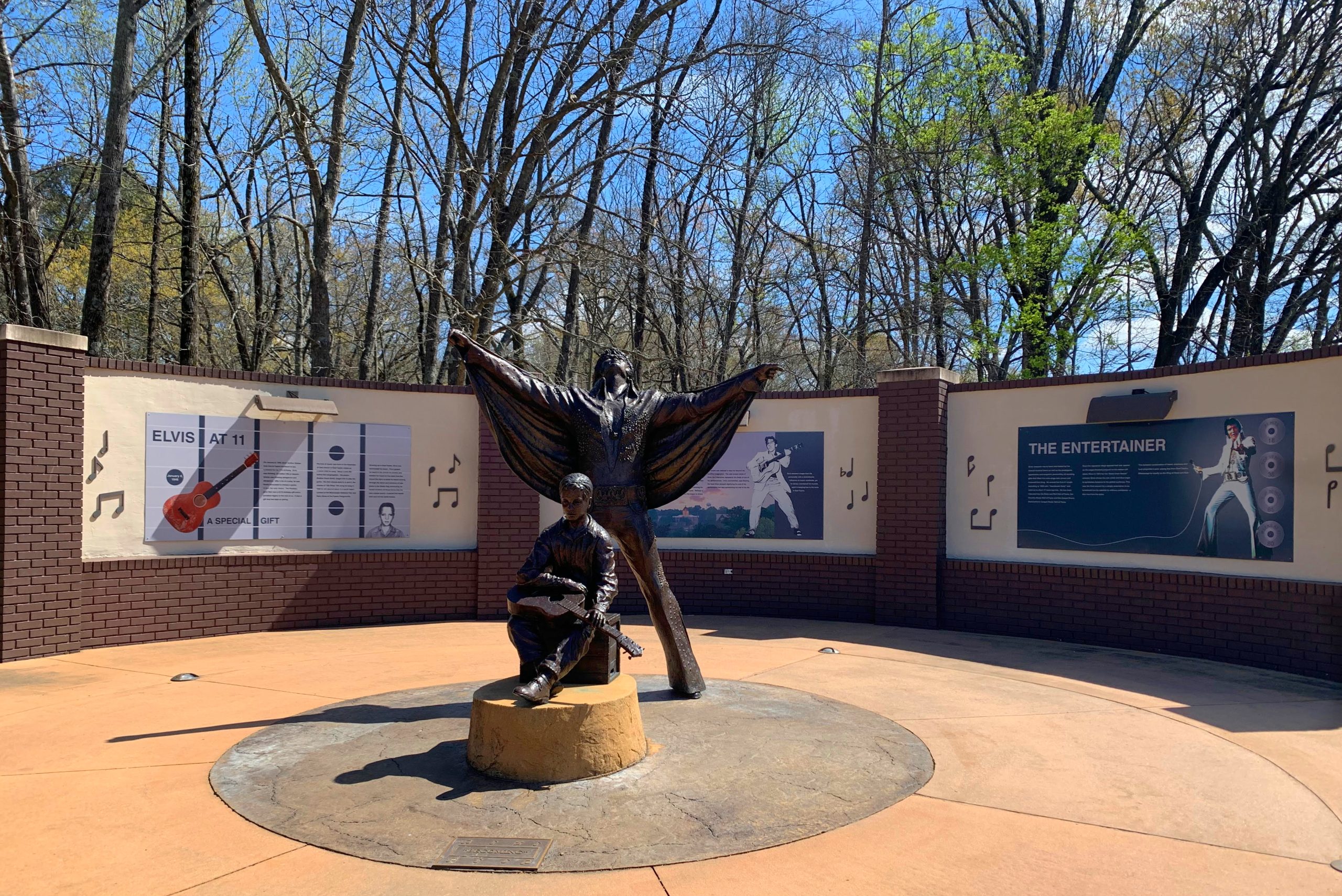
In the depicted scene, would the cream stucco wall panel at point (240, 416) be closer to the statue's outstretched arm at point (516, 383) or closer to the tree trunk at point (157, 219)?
the statue's outstretched arm at point (516, 383)

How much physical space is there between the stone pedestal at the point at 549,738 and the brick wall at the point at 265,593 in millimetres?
5797

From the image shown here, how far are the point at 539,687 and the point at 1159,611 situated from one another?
6.96 meters

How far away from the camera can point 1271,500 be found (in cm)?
826

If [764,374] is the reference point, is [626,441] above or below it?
below

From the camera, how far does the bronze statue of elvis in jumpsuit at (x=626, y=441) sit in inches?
250

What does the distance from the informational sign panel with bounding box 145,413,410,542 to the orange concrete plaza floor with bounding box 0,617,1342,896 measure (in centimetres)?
136

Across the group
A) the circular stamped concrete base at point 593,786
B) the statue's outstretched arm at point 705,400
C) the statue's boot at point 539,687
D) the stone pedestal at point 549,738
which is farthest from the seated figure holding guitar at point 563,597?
the statue's outstretched arm at point 705,400

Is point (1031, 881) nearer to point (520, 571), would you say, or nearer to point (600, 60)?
point (520, 571)

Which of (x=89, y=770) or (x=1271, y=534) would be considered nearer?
(x=89, y=770)

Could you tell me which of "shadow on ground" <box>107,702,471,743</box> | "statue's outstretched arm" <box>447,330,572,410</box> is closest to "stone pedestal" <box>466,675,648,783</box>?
"shadow on ground" <box>107,702,471,743</box>

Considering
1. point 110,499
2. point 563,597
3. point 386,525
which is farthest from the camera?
point 386,525

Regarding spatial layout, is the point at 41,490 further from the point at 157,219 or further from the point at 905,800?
the point at 157,219

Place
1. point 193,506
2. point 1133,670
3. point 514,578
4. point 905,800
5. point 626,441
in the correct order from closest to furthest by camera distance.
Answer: point 905,800
point 626,441
point 1133,670
point 193,506
point 514,578

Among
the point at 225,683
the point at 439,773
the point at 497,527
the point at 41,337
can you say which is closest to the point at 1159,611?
the point at 497,527
